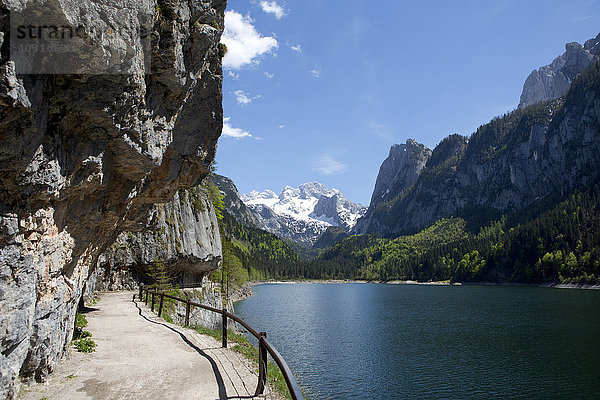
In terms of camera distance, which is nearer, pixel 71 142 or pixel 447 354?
pixel 71 142

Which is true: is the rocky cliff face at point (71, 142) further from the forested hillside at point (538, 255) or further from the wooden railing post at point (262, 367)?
the forested hillside at point (538, 255)

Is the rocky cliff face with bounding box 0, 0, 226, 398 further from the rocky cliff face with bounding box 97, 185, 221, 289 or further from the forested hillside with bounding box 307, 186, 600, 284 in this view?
the forested hillside with bounding box 307, 186, 600, 284

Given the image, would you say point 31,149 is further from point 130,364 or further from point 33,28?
point 130,364

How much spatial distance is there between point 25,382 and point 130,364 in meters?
3.19

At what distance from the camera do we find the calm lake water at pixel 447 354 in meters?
22.8

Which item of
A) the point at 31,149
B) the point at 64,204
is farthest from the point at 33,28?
the point at 64,204

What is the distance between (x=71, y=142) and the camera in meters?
7.60

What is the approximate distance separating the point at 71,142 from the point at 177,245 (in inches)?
1274

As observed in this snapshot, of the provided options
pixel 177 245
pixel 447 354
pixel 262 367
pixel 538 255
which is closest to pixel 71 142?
pixel 262 367

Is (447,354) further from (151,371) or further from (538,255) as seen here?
(538,255)

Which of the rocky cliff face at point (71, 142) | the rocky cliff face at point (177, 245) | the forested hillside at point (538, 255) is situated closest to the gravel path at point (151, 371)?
the rocky cliff face at point (71, 142)

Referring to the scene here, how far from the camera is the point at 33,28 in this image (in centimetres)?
557

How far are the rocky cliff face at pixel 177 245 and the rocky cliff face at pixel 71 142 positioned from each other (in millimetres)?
20943

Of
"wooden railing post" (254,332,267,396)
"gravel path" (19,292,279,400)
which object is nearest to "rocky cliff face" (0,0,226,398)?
"gravel path" (19,292,279,400)
